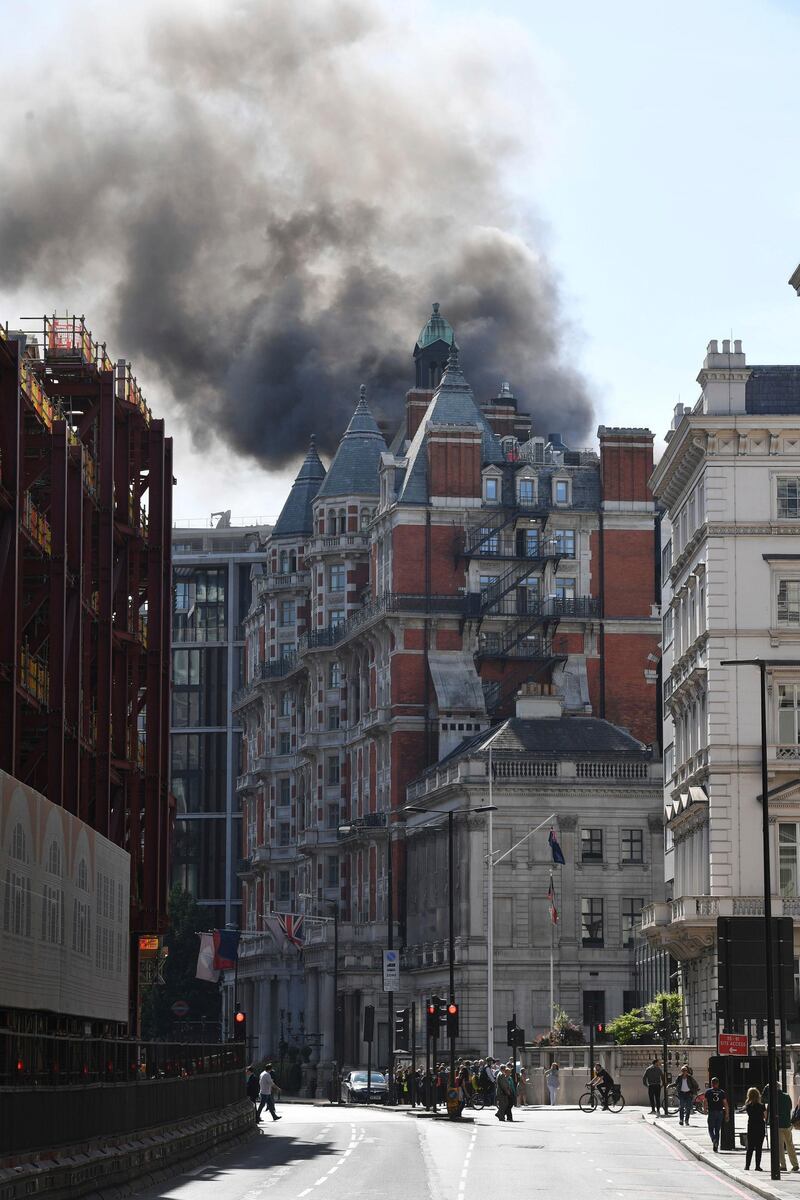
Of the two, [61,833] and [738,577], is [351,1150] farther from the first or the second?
[738,577]

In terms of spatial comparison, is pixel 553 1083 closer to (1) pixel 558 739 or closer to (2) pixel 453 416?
(1) pixel 558 739

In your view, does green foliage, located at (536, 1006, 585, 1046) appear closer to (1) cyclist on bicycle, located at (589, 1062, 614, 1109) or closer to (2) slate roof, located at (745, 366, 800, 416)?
(1) cyclist on bicycle, located at (589, 1062, 614, 1109)

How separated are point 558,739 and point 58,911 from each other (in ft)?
244

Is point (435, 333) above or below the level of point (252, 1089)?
above

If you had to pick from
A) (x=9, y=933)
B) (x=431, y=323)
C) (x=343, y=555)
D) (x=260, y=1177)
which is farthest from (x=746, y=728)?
(x=431, y=323)

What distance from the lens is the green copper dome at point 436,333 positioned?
152 meters

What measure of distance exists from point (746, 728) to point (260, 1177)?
1638 inches

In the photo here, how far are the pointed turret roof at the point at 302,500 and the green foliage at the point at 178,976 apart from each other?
27.1 meters

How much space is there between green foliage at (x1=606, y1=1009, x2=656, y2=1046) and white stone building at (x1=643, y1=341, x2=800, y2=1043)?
416 cm

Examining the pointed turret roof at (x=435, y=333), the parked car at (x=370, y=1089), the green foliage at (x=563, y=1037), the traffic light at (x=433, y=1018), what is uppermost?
the pointed turret roof at (x=435, y=333)

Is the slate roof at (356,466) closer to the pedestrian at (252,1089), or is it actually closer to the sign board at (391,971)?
the sign board at (391,971)

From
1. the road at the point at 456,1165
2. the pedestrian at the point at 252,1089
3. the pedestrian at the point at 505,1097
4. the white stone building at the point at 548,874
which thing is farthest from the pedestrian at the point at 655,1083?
the white stone building at the point at 548,874

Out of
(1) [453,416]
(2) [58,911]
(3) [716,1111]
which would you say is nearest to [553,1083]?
(3) [716,1111]

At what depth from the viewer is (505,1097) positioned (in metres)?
69.0
